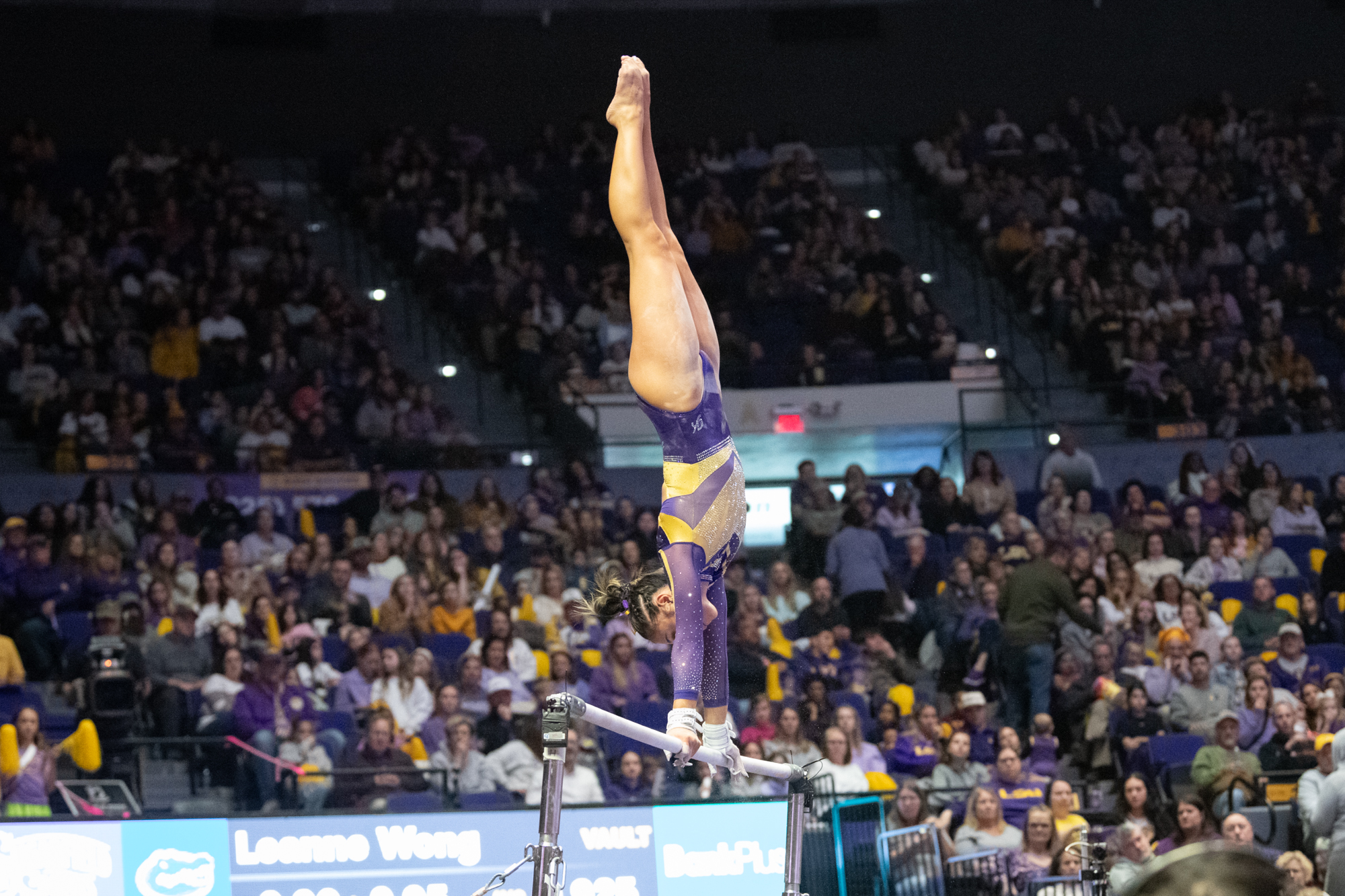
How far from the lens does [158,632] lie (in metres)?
9.75

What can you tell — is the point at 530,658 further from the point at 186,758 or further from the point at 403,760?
the point at 186,758

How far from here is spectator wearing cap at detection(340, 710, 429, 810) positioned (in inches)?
341

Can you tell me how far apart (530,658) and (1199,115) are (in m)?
10.9

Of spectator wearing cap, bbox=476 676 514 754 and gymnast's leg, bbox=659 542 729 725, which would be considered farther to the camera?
spectator wearing cap, bbox=476 676 514 754

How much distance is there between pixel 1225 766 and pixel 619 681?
348 cm

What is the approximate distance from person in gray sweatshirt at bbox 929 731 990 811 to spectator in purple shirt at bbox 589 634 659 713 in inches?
69.5

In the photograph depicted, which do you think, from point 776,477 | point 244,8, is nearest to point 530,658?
point 776,477

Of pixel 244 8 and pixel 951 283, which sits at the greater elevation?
pixel 244 8

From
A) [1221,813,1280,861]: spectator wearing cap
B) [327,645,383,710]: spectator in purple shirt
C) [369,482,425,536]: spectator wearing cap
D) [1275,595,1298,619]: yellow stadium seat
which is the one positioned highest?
[369,482,425,536]: spectator wearing cap

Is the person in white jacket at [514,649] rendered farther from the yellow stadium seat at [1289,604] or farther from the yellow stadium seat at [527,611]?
the yellow stadium seat at [1289,604]

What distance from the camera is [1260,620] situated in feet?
35.1

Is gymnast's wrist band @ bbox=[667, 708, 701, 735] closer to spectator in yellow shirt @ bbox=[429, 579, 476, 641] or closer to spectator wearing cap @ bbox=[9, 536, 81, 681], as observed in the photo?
spectator in yellow shirt @ bbox=[429, 579, 476, 641]

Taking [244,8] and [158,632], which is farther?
[244,8]

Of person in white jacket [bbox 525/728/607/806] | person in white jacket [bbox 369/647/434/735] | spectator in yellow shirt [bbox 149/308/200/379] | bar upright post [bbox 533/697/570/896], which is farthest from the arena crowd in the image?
bar upright post [bbox 533/697/570/896]
